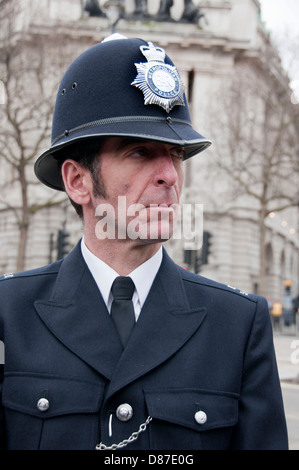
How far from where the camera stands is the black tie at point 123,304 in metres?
2.42

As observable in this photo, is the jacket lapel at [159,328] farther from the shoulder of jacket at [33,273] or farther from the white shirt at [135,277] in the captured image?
the shoulder of jacket at [33,273]

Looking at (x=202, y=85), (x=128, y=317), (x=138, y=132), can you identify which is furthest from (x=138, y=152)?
(x=202, y=85)

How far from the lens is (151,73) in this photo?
250 cm

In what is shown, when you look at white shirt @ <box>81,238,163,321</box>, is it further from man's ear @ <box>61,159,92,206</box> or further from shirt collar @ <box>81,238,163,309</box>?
man's ear @ <box>61,159,92,206</box>

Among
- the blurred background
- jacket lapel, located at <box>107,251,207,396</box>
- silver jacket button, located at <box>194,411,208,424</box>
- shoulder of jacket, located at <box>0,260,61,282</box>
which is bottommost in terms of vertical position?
silver jacket button, located at <box>194,411,208,424</box>

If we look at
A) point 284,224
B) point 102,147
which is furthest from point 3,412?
point 284,224

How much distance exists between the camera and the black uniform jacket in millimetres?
2258

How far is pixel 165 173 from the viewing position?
2.35 metres

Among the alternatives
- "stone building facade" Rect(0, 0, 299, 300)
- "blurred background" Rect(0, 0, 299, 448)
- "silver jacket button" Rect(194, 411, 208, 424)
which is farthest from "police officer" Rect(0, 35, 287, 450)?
"stone building facade" Rect(0, 0, 299, 300)

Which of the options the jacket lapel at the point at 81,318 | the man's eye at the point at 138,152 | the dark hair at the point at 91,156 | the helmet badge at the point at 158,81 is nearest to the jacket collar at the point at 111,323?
the jacket lapel at the point at 81,318

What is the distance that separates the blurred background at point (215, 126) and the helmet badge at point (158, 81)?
24.7 m

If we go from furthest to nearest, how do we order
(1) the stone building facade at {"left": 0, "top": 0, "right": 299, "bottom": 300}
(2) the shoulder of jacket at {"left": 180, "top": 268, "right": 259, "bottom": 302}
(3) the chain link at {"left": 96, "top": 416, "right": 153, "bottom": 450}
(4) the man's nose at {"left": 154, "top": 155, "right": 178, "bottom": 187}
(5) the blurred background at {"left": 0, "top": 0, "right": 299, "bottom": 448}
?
(1) the stone building facade at {"left": 0, "top": 0, "right": 299, "bottom": 300}
(5) the blurred background at {"left": 0, "top": 0, "right": 299, "bottom": 448}
(2) the shoulder of jacket at {"left": 180, "top": 268, "right": 259, "bottom": 302}
(4) the man's nose at {"left": 154, "top": 155, "right": 178, "bottom": 187}
(3) the chain link at {"left": 96, "top": 416, "right": 153, "bottom": 450}

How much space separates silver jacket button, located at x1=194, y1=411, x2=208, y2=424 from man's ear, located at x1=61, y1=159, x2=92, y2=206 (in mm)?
782

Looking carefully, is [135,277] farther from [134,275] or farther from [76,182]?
[76,182]
